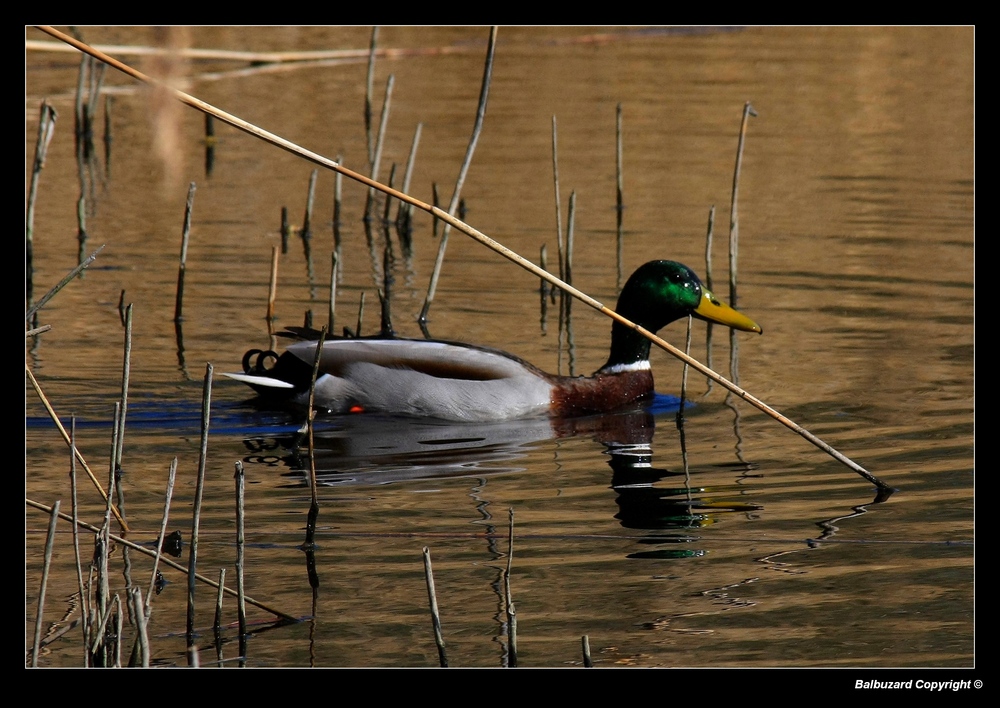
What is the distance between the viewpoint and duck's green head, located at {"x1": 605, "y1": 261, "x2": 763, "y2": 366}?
9.16 m

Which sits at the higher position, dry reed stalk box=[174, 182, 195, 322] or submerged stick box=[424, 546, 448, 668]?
dry reed stalk box=[174, 182, 195, 322]

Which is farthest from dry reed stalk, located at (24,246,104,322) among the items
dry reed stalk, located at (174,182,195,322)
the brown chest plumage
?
dry reed stalk, located at (174,182,195,322)

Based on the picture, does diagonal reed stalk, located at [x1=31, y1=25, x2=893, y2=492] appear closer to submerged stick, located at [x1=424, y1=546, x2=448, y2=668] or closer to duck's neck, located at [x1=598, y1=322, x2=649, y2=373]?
submerged stick, located at [x1=424, y1=546, x2=448, y2=668]

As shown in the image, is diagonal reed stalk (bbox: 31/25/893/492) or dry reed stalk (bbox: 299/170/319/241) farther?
dry reed stalk (bbox: 299/170/319/241)

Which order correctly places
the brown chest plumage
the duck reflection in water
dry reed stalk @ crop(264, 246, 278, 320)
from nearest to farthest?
the duck reflection in water < the brown chest plumage < dry reed stalk @ crop(264, 246, 278, 320)

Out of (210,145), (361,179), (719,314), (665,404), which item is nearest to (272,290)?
(665,404)

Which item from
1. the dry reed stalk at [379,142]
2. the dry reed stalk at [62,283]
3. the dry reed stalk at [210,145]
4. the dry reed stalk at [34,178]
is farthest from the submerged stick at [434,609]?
the dry reed stalk at [210,145]

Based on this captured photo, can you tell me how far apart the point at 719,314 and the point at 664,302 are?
1.21ft

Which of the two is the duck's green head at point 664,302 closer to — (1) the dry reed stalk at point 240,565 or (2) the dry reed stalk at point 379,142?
(2) the dry reed stalk at point 379,142

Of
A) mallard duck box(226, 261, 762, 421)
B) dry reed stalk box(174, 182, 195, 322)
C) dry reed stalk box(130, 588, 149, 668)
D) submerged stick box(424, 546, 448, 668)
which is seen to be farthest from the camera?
dry reed stalk box(174, 182, 195, 322)

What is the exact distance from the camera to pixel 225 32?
76.8ft

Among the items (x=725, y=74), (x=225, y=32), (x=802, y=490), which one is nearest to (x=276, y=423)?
(x=802, y=490)

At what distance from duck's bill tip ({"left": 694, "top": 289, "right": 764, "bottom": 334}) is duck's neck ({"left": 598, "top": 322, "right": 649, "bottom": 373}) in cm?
41

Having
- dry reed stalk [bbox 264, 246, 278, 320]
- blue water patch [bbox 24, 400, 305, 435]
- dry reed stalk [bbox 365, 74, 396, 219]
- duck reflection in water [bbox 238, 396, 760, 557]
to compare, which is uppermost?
dry reed stalk [bbox 365, 74, 396, 219]
